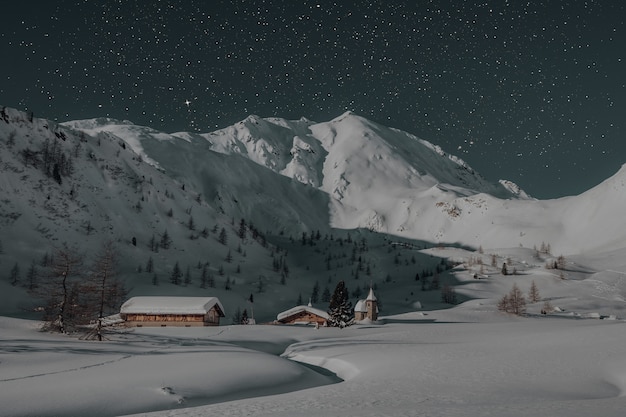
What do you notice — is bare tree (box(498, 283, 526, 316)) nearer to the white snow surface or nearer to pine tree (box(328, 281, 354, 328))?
pine tree (box(328, 281, 354, 328))

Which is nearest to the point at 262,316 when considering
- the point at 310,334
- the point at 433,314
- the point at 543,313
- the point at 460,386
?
the point at 433,314

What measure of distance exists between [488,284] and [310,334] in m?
136

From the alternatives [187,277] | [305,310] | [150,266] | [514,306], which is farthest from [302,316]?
[150,266]

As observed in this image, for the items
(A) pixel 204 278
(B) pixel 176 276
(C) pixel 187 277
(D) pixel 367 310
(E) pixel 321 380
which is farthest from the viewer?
(A) pixel 204 278

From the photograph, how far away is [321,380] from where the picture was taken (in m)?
31.8

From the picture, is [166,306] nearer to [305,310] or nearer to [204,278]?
[305,310]

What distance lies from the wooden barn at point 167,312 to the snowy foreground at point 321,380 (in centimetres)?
3601

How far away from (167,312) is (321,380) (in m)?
54.5

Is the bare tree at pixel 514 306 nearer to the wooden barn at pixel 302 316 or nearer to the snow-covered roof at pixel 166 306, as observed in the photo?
the wooden barn at pixel 302 316

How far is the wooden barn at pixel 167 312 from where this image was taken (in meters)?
79.1

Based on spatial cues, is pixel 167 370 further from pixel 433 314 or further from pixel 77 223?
pixel 77 223

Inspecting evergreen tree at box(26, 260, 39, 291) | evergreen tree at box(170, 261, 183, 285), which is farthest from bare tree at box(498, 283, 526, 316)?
evergreen tree at box(26, 260, 39, 291)

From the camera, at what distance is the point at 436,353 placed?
127 ft

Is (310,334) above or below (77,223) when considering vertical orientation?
below
